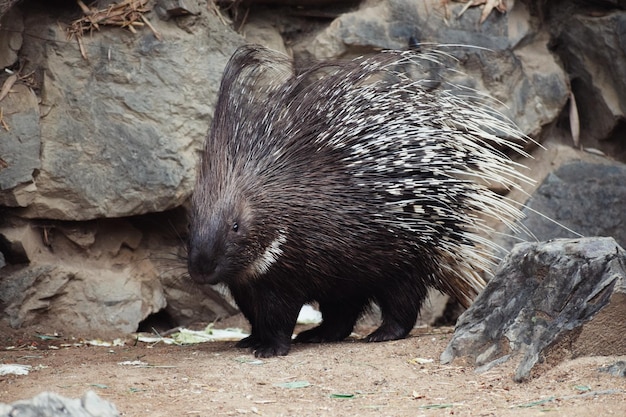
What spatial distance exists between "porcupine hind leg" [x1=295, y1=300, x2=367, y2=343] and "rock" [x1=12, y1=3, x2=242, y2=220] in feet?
3.83

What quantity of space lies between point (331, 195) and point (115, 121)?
159 cm

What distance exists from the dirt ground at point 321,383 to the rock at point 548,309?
68 mm

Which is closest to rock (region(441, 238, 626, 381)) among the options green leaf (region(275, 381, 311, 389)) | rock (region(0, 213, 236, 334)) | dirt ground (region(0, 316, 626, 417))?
dirt ground (region(0, 316, 626, 417))

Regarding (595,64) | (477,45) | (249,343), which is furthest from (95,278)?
(595,64)

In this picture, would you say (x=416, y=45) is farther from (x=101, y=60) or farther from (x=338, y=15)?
(x=101, y=60)

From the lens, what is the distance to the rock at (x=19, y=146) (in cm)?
496

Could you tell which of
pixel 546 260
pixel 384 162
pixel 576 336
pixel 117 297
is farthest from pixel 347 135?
pixel 117 297

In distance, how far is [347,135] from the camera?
4.33 meters

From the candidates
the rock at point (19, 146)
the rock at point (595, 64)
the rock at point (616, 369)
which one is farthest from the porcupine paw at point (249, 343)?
the rock at point (595, 64)

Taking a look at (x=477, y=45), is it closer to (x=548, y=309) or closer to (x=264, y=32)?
(x=264, y=32)

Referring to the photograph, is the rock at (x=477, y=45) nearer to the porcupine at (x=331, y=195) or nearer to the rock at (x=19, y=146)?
the porcupine at (x=331, y=195)

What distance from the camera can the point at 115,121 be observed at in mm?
5227

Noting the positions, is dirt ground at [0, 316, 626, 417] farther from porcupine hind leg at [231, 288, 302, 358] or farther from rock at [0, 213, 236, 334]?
rock at [0, 213, 236, 334]

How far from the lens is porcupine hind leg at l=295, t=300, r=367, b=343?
4.75 metres
